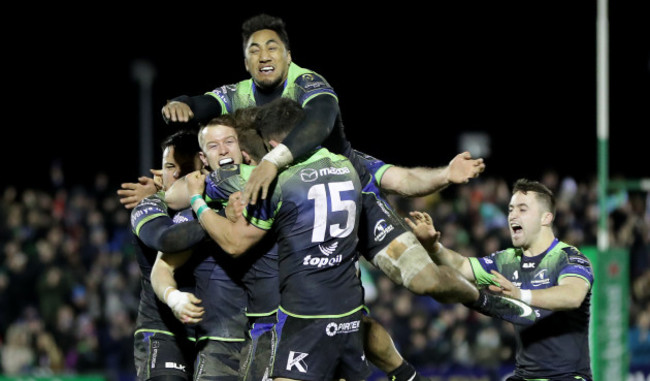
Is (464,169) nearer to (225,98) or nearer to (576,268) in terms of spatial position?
(576,268)

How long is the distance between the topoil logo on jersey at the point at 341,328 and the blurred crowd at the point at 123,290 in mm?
8468

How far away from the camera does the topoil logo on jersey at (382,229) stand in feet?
23.9

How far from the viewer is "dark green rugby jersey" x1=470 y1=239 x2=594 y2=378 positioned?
7.79m

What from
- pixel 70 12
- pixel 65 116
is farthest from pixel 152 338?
pixel 70 12

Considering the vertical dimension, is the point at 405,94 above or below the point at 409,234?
above

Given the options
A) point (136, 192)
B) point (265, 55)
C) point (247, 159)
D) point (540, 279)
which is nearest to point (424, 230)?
point (540, 279)

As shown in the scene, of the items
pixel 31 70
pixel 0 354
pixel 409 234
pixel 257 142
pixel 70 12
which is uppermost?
pixel 70 12

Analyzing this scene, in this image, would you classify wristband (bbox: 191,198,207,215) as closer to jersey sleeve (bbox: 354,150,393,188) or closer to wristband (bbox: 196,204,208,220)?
wristband (bbox: 196,204,208,220)

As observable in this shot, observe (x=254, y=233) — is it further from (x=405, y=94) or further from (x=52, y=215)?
(x=405, y=94)

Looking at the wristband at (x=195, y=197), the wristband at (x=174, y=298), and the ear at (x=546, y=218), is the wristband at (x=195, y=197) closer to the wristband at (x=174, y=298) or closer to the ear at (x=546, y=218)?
the wristband at (x=174, y=298)

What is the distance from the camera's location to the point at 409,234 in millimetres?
7301

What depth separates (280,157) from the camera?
6609 millimetres

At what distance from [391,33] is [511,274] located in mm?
34720

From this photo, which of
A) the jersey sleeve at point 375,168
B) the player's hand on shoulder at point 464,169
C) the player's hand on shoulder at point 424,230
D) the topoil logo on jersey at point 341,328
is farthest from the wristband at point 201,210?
the player's hand on shoulder at point 464,169
